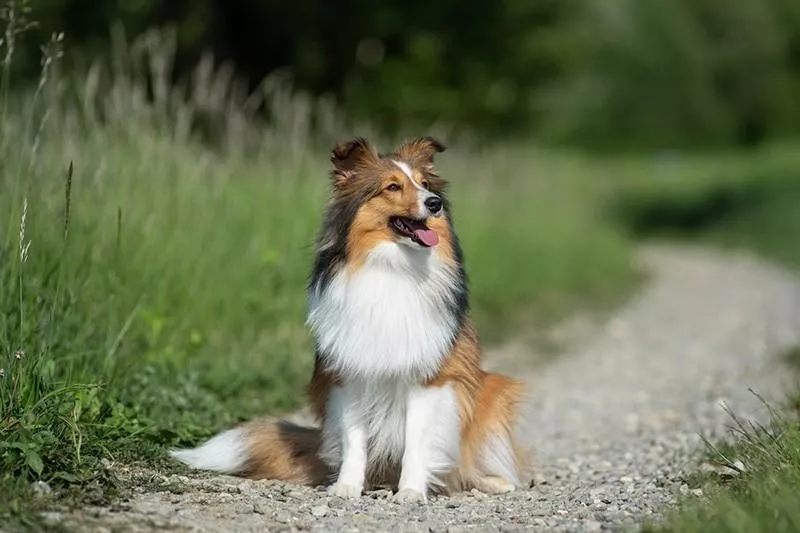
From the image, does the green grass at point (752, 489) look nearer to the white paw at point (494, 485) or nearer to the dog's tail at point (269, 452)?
the white paw at point (494, 485)

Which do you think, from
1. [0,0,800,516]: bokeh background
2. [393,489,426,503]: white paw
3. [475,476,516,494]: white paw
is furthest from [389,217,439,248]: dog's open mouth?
[0,0,800,516]: bokeh background

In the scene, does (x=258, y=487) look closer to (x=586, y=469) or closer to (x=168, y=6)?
(x=586, y=469)

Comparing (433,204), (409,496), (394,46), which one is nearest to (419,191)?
(433,204)

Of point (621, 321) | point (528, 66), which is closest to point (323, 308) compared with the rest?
point (621, 321)

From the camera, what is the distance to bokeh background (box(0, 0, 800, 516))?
6.26m

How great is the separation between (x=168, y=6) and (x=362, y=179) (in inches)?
544

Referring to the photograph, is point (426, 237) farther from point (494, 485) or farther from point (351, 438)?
point (494, 485)

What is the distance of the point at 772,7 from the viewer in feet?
135

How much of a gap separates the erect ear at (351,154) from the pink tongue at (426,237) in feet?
1.67

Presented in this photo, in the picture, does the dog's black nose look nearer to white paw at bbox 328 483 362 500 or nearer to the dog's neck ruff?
the dog's neck ruff

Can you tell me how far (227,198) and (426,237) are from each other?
14.8 ft

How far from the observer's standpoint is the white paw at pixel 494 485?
20.4ft

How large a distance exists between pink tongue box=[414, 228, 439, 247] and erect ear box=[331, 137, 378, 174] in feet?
1.67

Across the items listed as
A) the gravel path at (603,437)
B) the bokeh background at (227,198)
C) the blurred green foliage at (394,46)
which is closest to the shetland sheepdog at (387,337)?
the gravel path at (603,437)
